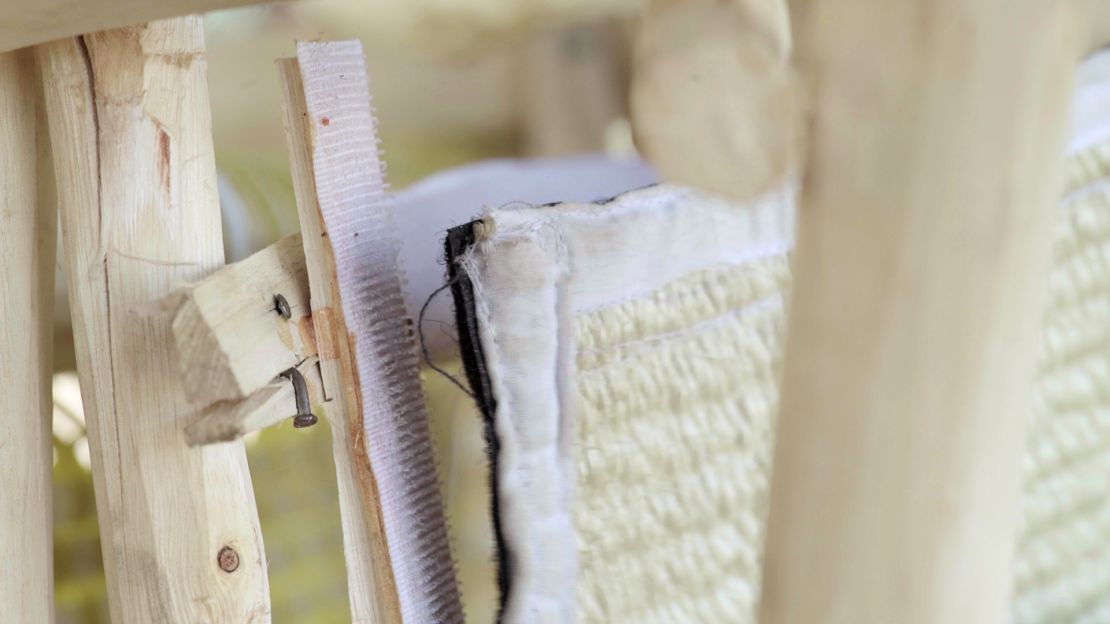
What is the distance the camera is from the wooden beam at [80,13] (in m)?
0.33

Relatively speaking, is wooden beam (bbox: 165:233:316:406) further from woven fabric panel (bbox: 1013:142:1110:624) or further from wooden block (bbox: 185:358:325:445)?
woven fabric panel (bbox: 1013:142:1110:624)

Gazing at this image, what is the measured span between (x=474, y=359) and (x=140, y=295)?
0.44 feet

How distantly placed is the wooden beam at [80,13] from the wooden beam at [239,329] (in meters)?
0.09

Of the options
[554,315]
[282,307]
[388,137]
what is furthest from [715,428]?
[388,137]

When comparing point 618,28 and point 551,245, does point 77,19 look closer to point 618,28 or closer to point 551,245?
point 551,245

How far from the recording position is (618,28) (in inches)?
78.4

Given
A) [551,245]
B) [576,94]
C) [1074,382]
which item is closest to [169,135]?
[551,245]

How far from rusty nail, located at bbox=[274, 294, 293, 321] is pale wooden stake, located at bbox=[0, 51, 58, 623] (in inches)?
4.8

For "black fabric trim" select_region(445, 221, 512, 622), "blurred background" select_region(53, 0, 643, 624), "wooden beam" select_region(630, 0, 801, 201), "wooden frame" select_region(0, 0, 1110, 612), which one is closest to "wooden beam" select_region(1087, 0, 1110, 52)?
"wooden frame" select_region(0, 0, 1110, 612)

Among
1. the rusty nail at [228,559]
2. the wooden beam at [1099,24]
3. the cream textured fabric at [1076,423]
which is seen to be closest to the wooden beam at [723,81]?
the wooden beam at [1099,24]

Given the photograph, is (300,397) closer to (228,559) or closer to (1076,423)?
(228,559)

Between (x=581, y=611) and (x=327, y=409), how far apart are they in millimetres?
166

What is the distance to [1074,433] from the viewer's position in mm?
674

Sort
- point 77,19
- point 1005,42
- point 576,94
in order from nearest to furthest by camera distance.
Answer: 1. point 1005,42
2. point 77,19
3. point 576,94
